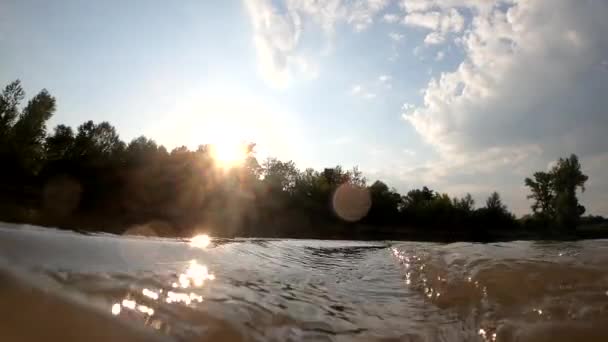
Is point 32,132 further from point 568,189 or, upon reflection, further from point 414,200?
point 568,189

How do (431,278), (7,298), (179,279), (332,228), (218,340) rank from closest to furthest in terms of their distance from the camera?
1. (7,298)
2. (218,340)
3. (179,279)
4. (431,278)
5. (332,228)

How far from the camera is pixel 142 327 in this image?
147 centimetres

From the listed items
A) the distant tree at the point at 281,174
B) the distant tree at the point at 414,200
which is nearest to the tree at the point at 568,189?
the distant tree at the point at 414,200

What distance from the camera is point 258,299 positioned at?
7.91 feet

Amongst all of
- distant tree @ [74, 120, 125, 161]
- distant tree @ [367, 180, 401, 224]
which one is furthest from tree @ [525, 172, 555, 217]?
distant tree @ [74, 120, 125, 161]

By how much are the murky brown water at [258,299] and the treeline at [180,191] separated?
2256 cm

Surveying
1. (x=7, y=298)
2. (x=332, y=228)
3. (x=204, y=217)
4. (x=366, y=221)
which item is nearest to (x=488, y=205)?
(x=366, y=221)

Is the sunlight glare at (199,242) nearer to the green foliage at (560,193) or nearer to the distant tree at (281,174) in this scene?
the distant tree at (281,174)

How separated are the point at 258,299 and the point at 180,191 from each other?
37.7m

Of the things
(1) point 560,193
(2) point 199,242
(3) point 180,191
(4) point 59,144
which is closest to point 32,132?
(4) point 59,144

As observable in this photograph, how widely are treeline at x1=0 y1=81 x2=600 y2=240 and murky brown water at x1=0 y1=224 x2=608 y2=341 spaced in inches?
888

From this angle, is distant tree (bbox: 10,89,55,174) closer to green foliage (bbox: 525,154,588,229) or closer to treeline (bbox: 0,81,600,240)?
treeline (bbox: 0,81,600,240)

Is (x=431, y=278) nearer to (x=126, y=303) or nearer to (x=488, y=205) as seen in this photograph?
(x=126, y=303)

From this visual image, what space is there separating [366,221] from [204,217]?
2621 centimetres
